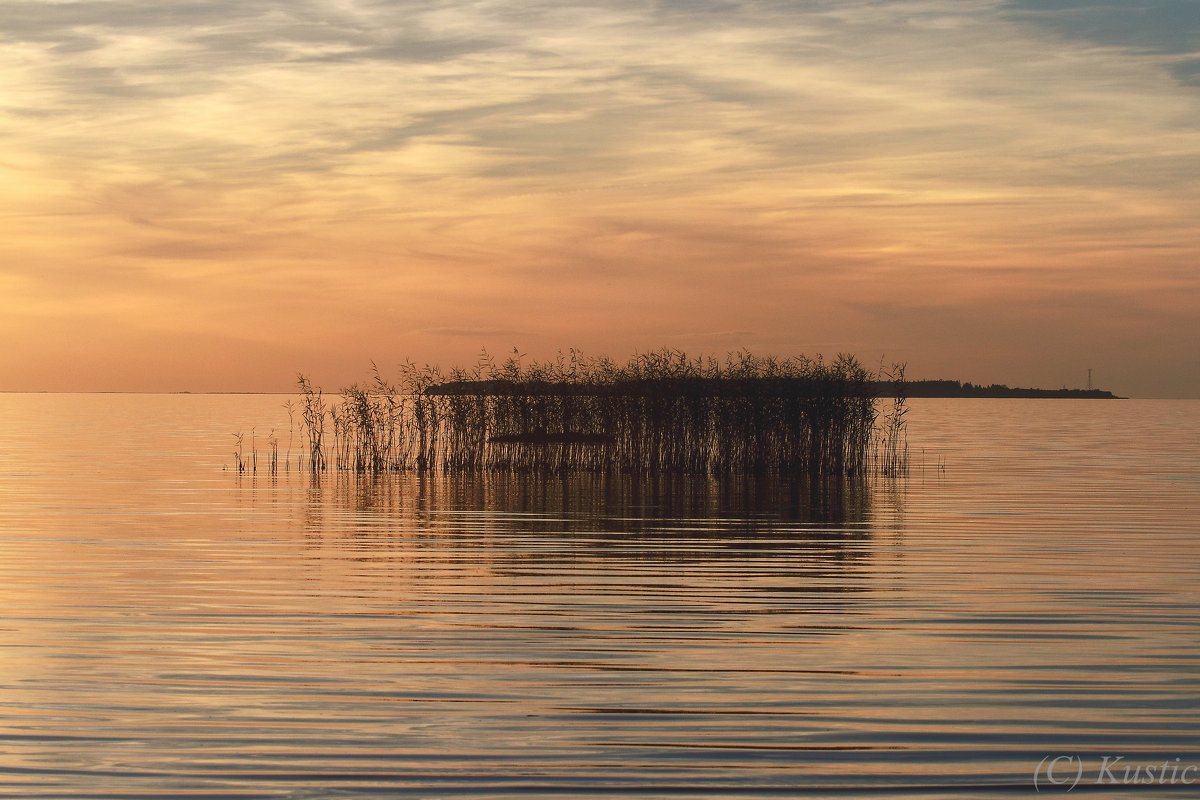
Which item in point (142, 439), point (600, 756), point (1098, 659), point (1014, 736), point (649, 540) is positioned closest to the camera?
point (600, 756)

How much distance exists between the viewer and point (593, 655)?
7.89m

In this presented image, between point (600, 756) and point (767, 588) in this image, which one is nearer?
point (600, 756)

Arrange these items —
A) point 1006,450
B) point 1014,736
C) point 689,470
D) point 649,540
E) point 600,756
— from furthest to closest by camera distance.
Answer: point 1006,450 → point 689,470 → point 649,540 → point 1014,736 → point 600,756

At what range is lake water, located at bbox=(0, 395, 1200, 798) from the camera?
562cm

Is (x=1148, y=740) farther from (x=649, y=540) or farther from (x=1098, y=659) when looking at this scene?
(x=649, y=540)

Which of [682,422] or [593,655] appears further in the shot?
[682,422]

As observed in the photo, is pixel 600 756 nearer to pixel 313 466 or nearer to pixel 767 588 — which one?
pixel 767 588

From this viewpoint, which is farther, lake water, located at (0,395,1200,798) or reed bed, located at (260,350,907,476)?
reed bed, located at (260,350,907,476)

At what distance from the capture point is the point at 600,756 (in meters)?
5.76

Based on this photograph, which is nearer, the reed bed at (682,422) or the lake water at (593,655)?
the lake water at (593,655)

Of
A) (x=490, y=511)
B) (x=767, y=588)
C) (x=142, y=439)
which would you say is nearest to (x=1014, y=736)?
(x=767, y=588)

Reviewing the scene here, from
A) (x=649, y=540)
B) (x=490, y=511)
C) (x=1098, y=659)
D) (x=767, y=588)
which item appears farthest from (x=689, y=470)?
(x=1098, y=659)

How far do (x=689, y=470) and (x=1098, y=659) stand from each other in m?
18.1

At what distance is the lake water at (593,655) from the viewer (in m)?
5.62
